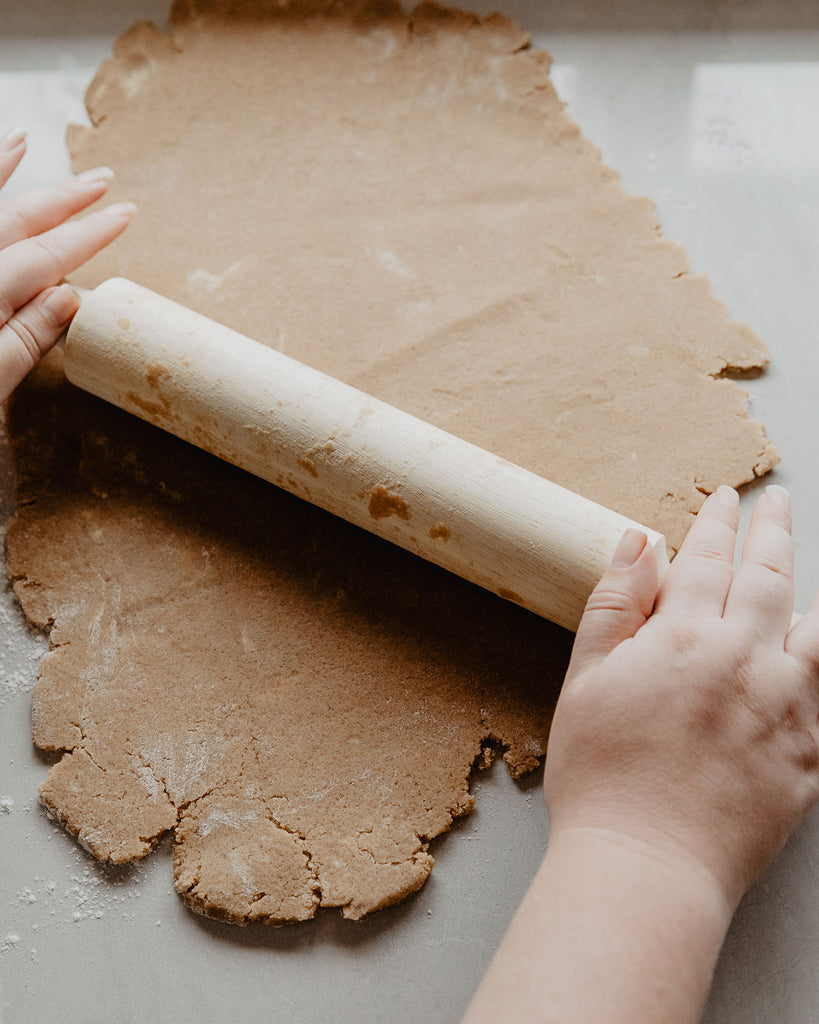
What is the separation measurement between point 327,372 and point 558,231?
24.8 inches

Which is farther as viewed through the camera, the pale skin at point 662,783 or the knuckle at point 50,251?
the knuckle at point 50,251

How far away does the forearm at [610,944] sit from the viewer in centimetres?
115

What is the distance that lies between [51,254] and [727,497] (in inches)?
55.6

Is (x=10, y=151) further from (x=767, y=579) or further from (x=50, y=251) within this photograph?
(x=767, y=579)

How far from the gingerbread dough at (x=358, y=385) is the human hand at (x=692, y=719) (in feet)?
0.87

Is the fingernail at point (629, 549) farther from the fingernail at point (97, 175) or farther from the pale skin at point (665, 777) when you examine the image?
the fingernail at point (97, 175)

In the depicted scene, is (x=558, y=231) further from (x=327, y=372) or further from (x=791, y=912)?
(x=791, y=912)

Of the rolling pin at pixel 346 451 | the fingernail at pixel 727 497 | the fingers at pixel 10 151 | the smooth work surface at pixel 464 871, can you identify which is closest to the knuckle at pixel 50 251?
the rolling pin at pixel 346 451

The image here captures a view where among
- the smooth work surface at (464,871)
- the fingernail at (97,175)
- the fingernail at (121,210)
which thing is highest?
the fingernail at (97,175)

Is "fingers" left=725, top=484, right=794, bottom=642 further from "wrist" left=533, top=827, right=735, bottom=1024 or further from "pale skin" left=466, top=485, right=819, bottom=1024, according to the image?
"wrist" left=533, top=827, right=735, bottom=1024

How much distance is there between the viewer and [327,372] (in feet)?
5.96

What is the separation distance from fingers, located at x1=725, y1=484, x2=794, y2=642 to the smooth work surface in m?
0.27

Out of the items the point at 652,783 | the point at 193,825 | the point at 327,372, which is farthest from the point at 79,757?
the point at 652,783

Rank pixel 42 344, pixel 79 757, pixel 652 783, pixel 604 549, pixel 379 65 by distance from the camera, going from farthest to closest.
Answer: pixel 379 65
pixel 42 344
pixel 79 757
pixel 604 549
pixel 652 783
